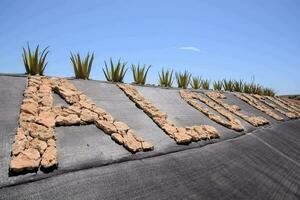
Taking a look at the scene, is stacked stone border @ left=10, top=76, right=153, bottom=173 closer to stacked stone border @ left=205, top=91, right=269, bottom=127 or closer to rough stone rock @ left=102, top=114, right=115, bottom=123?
rough stone rock @ left=102, top=114, right=115, bottom=123

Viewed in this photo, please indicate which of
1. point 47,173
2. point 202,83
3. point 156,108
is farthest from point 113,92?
point 202,83

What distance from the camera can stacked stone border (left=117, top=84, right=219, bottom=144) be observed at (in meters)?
3.33

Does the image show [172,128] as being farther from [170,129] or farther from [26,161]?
[26,161]

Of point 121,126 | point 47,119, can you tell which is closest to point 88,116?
point 121,126

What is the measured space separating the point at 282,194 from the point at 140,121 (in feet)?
5.65

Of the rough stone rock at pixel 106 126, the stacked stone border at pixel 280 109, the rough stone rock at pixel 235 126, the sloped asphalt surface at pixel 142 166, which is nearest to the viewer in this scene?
the sloped asphalt surface at pixel 142 166

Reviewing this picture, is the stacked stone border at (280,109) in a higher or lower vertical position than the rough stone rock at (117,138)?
lower

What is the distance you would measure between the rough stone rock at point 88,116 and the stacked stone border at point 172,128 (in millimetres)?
852

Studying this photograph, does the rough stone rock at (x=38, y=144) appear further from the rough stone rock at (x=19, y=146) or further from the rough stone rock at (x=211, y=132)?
the rough stone rock at (x=211, y=132)

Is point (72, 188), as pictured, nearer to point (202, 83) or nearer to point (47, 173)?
point (47, 173)

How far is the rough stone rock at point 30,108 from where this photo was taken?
2762mm

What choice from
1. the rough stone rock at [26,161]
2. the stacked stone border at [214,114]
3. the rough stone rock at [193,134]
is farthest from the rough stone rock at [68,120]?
the stacked stone border at [214,114]

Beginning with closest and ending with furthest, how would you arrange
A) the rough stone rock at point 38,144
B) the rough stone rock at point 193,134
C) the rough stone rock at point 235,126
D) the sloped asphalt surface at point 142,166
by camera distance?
the sloped asphalt surface at point 142,166
the rough stone rock at point 38,144
the rough stone rock at point 193,134
the rough stone rock at point 235,126

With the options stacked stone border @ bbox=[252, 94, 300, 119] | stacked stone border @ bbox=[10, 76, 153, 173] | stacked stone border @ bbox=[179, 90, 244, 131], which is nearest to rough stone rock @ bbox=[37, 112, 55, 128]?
stacked stone border @ bbox=[10, 76, 153, 173]
